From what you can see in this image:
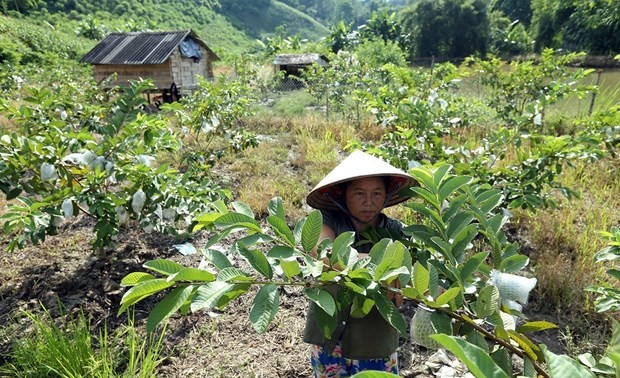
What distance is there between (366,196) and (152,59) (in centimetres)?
1167

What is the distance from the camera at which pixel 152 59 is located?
11.4m

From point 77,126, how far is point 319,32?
237ft

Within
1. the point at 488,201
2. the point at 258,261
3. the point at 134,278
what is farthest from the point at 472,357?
the point at 488,201

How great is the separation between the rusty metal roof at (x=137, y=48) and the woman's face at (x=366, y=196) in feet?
37.2

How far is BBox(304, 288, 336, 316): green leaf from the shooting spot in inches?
22.4

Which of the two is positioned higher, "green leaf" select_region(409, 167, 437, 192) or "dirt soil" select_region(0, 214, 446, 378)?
"green leaf" select_region(409, 167, 437, 192)

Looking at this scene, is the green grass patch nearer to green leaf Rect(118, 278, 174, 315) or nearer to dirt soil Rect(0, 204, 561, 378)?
dirt soil Rect(0, 204, 561, 378)

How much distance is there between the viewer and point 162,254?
9.20 ft

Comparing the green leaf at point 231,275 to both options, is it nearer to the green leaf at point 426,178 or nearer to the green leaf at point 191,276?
the green leaf at point 191,276

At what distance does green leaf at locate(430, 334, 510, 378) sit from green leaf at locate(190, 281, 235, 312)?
0.30m

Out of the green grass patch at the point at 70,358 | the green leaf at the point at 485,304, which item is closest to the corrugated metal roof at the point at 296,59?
the green grass patch at the point at 70,358

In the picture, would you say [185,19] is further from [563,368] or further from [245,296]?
[563,368]

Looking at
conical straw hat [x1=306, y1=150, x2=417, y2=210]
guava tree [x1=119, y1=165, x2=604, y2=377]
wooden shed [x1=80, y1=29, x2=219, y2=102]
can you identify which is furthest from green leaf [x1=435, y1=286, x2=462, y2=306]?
wooden shed [x1=80, y1=29, x2=219, y2=102]

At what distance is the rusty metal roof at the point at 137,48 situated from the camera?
11516 millimetres
